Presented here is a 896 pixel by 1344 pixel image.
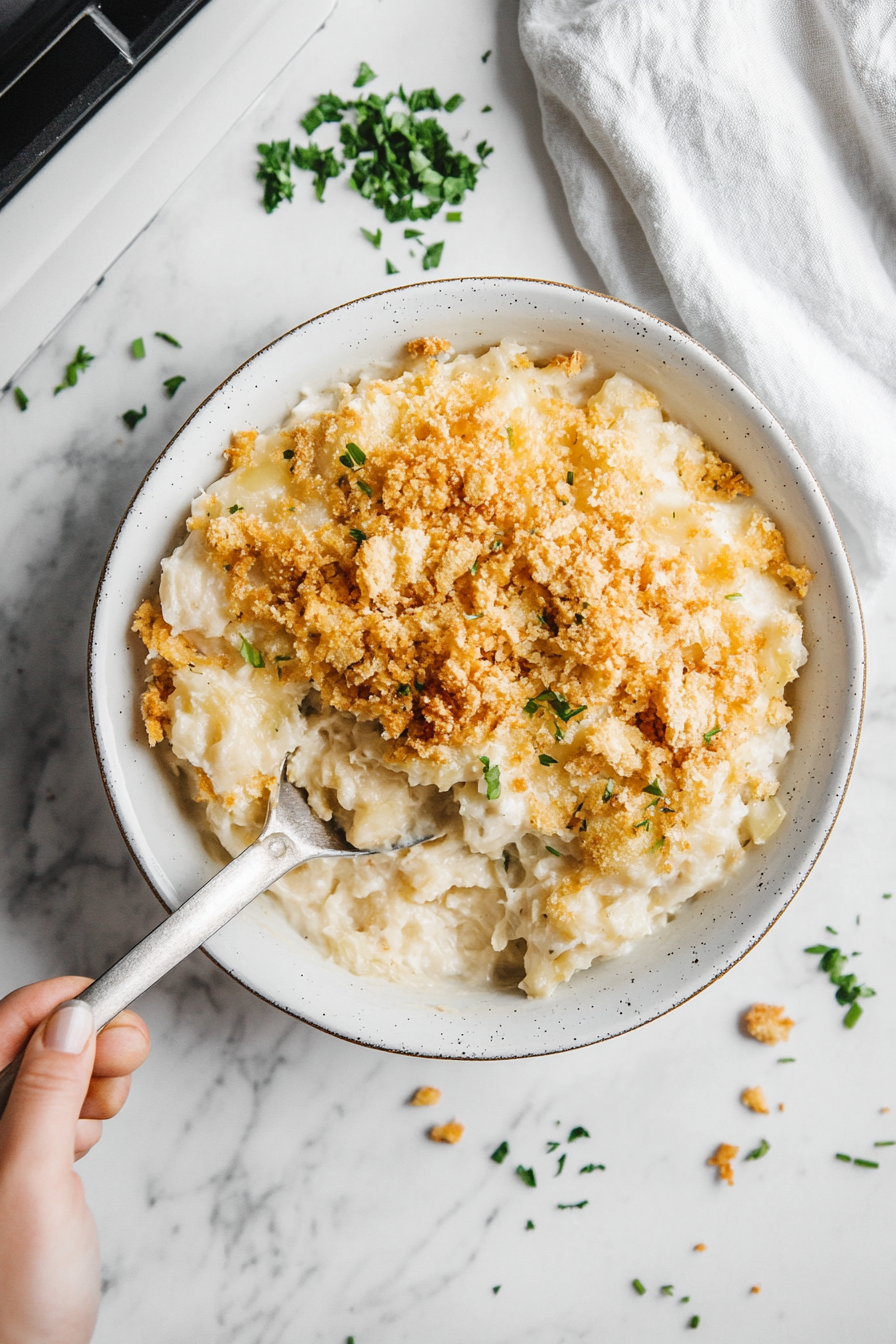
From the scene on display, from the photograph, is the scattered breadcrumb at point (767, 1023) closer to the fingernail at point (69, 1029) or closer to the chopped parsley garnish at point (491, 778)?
the chopped parsley garnish at point (491, 778)

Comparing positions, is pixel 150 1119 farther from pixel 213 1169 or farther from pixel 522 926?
pixel 522 926

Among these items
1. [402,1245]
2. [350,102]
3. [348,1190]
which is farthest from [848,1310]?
[350,102]

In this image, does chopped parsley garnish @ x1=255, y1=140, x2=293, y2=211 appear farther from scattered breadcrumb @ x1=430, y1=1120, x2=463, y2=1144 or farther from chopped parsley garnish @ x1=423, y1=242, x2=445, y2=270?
scattered breadcrumb @ x1=430, y1=1120, x2=463, y2=1144

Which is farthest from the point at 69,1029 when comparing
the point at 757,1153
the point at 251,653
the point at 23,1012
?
the point at 757,1153

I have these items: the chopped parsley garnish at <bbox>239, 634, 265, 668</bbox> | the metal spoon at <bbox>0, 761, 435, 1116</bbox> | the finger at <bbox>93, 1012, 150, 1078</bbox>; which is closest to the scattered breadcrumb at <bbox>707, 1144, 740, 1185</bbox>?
the metal spoon at <bbox>0, 761, 435, 1116</bbox>

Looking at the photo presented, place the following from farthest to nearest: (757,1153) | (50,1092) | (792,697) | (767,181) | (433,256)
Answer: (757,1153) < (433,256) < (767,181) < (792,697) < (50,1092)

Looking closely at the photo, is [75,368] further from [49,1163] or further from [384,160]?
[49,1163]

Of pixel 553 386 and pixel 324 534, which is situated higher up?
pixel 324 534
